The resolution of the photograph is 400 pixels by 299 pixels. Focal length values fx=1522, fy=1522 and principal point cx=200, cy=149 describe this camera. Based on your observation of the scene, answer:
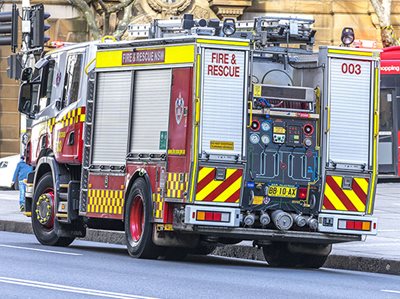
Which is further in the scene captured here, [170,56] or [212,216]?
[170,56]

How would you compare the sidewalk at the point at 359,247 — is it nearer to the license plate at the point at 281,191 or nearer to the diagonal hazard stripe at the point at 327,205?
the diagonal hazard stripe at the point at 327,205

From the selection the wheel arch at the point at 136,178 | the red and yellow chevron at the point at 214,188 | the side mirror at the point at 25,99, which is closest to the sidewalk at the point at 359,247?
the red and yellow chevron at the point at 214,188

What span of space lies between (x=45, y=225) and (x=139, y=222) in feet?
9.65

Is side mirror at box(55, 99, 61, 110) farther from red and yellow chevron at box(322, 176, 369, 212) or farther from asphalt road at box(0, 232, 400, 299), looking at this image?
red and yellow chevron at box(322, 176, 369, 212)

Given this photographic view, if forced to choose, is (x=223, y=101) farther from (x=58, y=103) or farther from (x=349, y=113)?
(x=58, y=103)

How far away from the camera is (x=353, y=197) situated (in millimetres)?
18672

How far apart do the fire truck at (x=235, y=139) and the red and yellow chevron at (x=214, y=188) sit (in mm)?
12

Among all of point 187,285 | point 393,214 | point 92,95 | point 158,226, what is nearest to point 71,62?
point 92,95

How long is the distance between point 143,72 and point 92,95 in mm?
1331

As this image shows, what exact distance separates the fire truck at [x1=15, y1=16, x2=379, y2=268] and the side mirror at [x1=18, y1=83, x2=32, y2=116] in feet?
9.00

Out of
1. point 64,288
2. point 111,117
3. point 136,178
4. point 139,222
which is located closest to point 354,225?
point 139,222

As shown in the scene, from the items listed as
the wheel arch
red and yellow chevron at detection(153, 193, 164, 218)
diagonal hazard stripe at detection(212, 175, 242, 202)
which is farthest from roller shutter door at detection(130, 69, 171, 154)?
diagonal hazard stripe at detection(212, 175, 242, 202)

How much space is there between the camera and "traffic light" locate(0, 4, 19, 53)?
3004cm

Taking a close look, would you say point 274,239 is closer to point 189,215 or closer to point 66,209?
point 189,215
